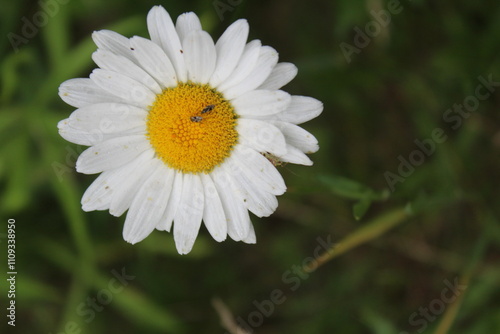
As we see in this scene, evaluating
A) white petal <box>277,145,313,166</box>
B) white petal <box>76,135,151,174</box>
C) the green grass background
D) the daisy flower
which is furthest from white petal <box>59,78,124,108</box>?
the green grass background

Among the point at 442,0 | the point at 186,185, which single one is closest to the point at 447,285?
the point at 442,0

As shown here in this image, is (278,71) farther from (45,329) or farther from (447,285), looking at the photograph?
(45,329)

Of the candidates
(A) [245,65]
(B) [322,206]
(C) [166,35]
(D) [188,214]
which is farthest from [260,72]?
(B) [322,206]

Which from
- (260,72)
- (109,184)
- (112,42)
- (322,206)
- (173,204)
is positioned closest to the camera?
(260,72)

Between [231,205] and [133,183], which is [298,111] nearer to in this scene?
[231,205]

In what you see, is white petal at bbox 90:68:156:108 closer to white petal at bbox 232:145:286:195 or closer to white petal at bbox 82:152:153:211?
white petal at bbox 82:152:153:211

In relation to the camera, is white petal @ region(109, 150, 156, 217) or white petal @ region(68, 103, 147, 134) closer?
white petal @ region(68, 103, 147, 134)
